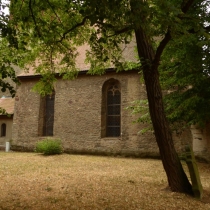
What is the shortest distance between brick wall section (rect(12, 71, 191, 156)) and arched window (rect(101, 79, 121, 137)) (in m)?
0.40

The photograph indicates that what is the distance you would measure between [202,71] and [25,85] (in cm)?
1207

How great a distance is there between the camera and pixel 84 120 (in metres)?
13.5

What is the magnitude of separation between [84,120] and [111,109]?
1.81 m

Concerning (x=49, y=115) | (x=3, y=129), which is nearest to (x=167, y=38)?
(x=49, y=115)

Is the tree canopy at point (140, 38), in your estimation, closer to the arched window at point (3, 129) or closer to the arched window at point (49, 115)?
the arched window at point (49, 115)

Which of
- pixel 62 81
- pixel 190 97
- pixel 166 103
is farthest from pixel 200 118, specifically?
pixel 62 81

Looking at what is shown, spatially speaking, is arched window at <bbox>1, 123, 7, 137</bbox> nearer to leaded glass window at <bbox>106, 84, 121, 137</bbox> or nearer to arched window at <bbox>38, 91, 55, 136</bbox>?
arched window at <bbox>38, 91, 55, 136</bbox>

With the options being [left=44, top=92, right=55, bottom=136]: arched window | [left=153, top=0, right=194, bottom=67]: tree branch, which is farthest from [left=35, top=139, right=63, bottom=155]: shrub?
[left=153, top=0, right=194, bottom=67]: tree branch

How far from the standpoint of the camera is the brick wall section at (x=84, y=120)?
40.7ft

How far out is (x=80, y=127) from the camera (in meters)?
13.6

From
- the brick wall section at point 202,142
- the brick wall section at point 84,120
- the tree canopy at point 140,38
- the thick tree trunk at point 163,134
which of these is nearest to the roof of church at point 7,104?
the brick wall section at point 84,120

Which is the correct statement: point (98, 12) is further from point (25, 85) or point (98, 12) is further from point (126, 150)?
point (25, 85)

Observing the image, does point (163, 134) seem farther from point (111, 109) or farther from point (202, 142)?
point (111, 109)

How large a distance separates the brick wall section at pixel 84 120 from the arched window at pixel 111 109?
0.40 m
